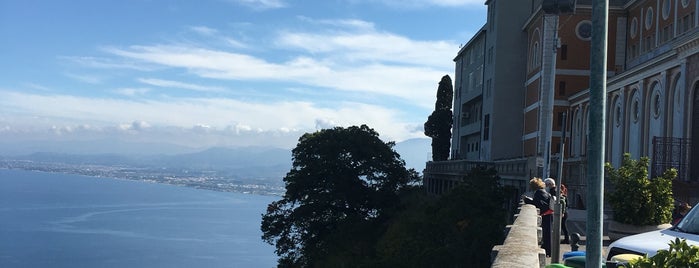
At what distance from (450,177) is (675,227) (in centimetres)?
4849

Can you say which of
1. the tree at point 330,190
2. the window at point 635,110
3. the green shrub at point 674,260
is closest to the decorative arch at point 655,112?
the window at point 635,110

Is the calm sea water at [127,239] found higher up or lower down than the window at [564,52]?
lower down

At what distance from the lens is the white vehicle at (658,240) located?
827 centimetres

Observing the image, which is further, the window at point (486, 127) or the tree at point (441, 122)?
the tree at point (441, 122)

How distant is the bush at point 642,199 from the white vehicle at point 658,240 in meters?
7.27

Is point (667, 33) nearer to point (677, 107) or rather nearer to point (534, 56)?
point (677, 107)

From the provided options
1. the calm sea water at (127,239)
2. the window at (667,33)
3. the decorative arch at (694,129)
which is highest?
the window at (667,33)

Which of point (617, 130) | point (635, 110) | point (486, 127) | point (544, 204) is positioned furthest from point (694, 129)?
point (486, 127)

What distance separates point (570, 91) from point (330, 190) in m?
18.9

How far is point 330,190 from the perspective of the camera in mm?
52406

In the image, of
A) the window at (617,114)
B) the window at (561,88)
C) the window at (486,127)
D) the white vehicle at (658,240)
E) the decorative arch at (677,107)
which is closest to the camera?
the white vehicle at (658,240)

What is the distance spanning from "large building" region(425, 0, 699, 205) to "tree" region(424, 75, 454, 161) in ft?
4.53

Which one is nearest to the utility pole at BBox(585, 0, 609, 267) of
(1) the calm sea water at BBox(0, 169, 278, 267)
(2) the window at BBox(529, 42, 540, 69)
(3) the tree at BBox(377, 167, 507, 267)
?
(3) the tree at BBox(377, 167, 507, 267)

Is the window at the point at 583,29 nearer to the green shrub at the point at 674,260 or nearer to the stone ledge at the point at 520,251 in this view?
the stone ledge at the point at 520,251
